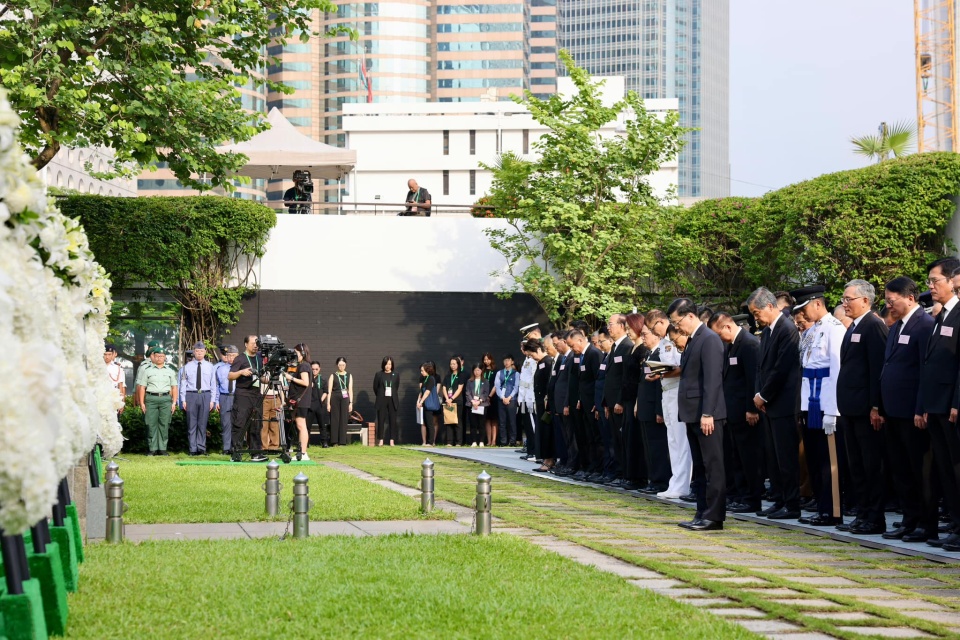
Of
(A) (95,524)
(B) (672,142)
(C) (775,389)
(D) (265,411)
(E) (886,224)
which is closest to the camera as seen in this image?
(A) (95,524)

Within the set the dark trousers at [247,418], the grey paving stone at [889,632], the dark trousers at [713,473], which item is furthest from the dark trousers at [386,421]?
the grey paving stone at [889,632]

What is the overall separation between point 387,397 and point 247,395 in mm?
8088

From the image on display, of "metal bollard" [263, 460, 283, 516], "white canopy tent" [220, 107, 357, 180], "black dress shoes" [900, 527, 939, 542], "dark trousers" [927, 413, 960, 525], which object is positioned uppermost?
"white canopy tent" [220, 107, 357, 180]

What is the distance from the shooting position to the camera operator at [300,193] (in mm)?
29234

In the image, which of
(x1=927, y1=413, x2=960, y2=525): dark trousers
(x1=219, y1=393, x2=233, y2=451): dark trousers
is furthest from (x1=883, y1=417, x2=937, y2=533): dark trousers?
(x1=219, y1=393, x2=233, y2=451): dark trousers

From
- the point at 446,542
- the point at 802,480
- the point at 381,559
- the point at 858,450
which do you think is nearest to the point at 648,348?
the point at 802,480

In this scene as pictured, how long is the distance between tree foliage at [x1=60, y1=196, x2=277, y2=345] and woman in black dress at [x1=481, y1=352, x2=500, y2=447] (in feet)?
18.9

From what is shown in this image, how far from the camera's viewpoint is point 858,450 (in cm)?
1068

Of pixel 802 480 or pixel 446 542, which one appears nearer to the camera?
pixel 446 542

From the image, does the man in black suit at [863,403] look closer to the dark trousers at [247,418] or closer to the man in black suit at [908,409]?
the man in black suit at [908,409]

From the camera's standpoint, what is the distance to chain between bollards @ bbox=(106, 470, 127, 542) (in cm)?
946

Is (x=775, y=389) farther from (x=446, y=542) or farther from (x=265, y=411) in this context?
(x=265, y=411)

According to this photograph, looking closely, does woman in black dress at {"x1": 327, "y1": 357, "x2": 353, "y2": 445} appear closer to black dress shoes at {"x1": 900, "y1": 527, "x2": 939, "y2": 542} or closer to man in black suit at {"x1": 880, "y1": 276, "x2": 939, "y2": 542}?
man in black suit at {"x1": 880, "y1": 276, "x2": 939, "y2": 542}

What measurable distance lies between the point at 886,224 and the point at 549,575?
16.8 metres
